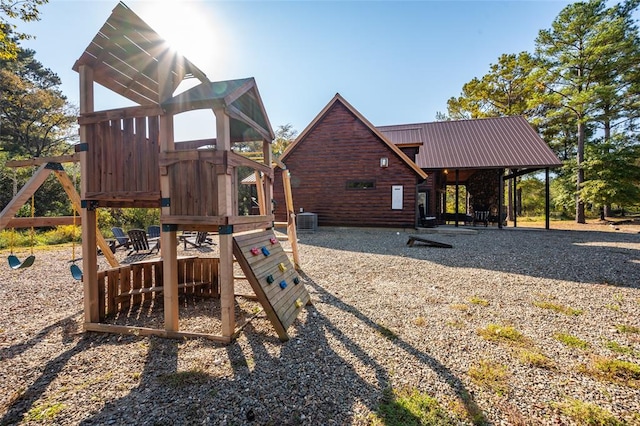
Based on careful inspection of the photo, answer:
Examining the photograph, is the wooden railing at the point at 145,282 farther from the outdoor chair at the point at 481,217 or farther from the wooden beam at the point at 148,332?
the outdoor chair at the point at 481,217

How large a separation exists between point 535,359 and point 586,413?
2.65 ft

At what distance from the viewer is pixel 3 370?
2877mm

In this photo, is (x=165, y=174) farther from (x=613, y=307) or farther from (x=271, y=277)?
(x=613, y=307)

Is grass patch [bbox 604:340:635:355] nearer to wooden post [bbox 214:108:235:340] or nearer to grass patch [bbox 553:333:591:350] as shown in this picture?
grass patch [bbox 553:333:591:350]

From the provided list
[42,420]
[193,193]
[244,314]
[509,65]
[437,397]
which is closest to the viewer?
[42,420]

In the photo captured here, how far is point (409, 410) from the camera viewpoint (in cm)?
227

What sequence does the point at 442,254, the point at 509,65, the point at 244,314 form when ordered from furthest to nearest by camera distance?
1. the point at 509,65
2. the point at 442,254
3. the point at 244,314

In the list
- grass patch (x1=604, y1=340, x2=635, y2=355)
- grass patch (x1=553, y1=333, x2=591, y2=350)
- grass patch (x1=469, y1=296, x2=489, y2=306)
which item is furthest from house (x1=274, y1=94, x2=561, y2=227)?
grass patch (x1=604, y1=340, x2=635, y2=355)

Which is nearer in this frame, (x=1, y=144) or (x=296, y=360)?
(x=296, y=360)

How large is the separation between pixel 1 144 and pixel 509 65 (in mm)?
45330

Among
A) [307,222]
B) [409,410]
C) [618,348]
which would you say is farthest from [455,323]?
[307,222]

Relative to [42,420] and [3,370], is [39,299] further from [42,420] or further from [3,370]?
[42,420]

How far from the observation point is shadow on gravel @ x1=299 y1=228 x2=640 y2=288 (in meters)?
6.55

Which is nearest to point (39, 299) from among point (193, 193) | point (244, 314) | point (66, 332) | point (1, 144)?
point (66, 332)
